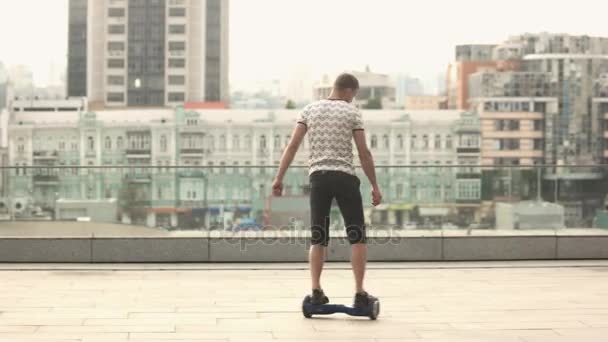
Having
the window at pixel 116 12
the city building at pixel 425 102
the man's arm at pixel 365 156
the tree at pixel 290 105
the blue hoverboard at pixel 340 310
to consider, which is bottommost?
the blue hoverboard at pixel 340 310

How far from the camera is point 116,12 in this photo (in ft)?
239

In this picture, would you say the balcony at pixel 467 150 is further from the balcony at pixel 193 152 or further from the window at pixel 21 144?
the window at pixel 21 144

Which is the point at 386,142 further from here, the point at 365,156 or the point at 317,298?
the point at 317,298

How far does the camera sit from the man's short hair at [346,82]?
4.26 meters

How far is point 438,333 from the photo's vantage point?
147 inches

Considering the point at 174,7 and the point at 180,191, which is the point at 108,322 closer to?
the point at 180,191

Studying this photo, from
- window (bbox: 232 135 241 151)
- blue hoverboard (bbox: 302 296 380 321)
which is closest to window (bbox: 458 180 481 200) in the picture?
blue hoverboard (bbox: 302 296 380 321)

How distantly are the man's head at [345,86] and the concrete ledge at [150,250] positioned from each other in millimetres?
2507

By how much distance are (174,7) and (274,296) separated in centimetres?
6995

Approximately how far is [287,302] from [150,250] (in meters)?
2.09

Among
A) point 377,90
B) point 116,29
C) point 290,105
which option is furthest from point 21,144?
point 377,90

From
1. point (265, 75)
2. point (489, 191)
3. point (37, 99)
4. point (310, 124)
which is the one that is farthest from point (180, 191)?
point (265, 75)

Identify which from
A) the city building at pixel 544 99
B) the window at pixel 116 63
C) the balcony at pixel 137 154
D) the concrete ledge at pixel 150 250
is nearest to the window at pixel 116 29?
the window at pixel 116 63

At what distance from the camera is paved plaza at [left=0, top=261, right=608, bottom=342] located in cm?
372
